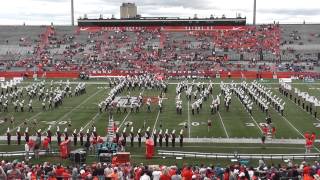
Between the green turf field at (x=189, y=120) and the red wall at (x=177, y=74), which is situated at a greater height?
the red wall at (x=177, y=74)

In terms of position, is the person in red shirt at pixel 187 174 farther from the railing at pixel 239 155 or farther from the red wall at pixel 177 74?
the red wall at pixel 177 74

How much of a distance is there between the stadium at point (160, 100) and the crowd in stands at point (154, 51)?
0.13m

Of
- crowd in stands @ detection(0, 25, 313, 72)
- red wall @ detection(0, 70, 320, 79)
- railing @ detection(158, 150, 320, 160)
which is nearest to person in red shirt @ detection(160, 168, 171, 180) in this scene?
railing @ detection(158, 150, 320, 160)

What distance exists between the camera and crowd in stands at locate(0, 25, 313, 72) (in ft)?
190

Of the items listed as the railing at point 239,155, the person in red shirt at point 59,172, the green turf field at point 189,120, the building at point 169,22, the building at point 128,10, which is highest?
the building at point 128,10

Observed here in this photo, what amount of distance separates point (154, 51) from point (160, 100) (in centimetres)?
3158

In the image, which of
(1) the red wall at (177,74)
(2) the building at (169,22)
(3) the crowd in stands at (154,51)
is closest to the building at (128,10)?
(2) the building at (169,22)

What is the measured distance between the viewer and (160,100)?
31516 millimetres

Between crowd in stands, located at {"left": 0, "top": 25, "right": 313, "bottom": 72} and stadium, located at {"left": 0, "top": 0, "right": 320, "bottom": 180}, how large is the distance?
13cm

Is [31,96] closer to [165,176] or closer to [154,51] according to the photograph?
[165,176]

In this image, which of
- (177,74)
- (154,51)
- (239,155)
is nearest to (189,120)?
(239,155)

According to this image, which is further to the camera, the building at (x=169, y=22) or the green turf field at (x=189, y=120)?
the building at (x=169, y=22)

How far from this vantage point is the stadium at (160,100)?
17875 mm

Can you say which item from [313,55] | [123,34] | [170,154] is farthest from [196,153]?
[123,34]
